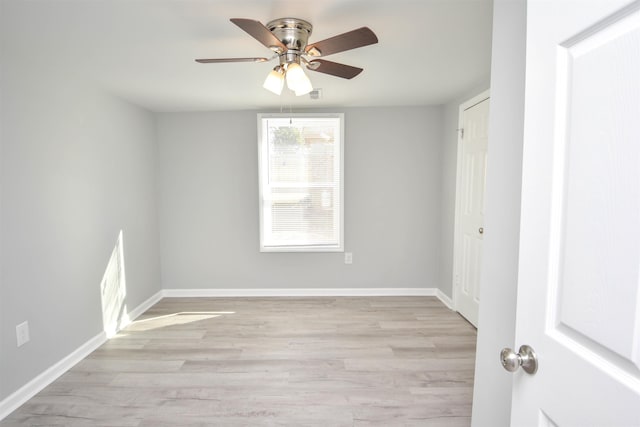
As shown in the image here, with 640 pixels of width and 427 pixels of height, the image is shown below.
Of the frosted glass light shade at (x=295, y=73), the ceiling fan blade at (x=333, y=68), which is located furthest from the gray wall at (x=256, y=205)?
the frosted glass light shade at (x=295, y=73)

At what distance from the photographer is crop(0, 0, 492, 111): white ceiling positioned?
159 centimetres

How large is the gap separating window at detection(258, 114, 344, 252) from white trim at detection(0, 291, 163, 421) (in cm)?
180

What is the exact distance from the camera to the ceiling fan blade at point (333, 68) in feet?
6.23

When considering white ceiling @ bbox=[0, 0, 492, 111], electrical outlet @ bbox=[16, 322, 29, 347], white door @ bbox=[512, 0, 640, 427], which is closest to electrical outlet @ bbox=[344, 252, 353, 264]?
white ceiling @ bbox=[0, 0, 492, 111]

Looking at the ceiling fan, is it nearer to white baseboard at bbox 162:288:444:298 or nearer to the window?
the window

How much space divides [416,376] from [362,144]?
245cm

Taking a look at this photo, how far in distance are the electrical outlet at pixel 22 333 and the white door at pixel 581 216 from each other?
8.71ft

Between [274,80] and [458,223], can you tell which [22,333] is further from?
[458,223]

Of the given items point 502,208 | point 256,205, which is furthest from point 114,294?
point 502,208

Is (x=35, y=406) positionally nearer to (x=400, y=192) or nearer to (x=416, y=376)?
(x=416, y=376)

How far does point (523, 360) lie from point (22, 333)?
2689 mm

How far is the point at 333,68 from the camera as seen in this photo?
6.43 feet

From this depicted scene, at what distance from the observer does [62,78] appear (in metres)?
2.38

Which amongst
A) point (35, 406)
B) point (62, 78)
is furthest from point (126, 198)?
point (35, 406)
